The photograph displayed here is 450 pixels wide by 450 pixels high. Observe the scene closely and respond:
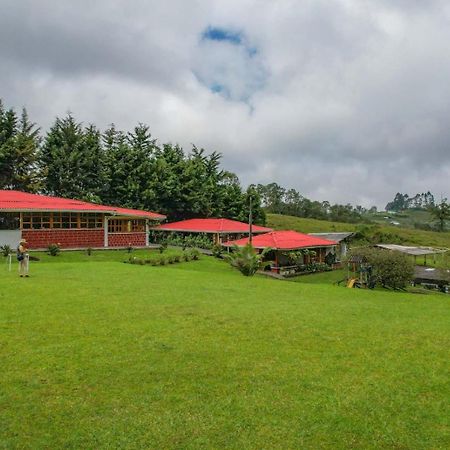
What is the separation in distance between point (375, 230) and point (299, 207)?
95.5 ft

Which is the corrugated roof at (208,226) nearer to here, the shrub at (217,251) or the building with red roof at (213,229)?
the building with red roof at (213,229)

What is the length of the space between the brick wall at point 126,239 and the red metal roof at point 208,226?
414 inches

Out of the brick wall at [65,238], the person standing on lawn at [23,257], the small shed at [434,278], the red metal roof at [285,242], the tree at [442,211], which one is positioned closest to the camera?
the person standing on lawn at [23,257]

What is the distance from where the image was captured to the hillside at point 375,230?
6975 centimetres

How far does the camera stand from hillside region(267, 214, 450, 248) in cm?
6975

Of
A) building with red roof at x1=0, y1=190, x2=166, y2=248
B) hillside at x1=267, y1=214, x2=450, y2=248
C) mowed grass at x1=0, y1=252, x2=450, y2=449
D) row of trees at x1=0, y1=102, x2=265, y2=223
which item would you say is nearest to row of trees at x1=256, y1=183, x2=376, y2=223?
hillside at x1=267, y1=214, x2=450, y2=248

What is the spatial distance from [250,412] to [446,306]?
41.0 feet

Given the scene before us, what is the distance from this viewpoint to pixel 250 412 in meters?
6.11

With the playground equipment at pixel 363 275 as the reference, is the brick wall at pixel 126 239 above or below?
above

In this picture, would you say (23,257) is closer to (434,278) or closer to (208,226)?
(434,278)

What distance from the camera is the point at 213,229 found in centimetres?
4638

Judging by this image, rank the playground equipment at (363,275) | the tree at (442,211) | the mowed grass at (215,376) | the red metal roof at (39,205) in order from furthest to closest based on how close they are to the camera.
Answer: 1. the tree at (442,211)
2. the playground equipment at (363,275)
3. the red metal roof at (39,205)
4. the mowed grass at (215,376)

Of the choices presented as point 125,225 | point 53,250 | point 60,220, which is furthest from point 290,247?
point 53,250

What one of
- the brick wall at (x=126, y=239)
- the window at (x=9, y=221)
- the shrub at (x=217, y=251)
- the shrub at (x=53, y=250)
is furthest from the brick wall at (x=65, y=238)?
the shrub at (x=217, y=251)
